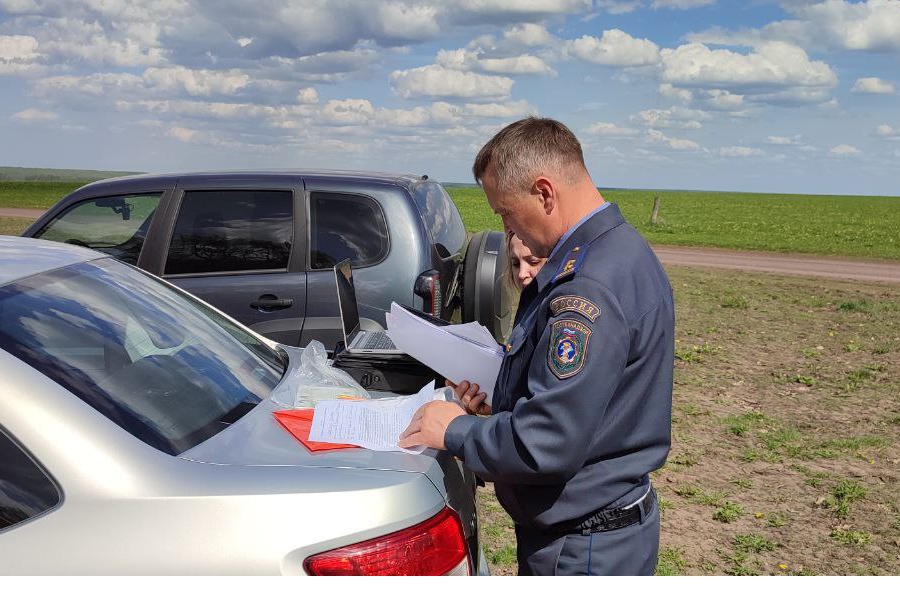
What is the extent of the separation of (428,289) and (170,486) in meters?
3.46

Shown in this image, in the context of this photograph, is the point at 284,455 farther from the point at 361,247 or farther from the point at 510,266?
the point at 361,247

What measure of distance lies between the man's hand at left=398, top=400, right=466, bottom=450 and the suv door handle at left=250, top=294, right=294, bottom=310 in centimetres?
328

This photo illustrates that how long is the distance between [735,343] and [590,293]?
829 centimetres

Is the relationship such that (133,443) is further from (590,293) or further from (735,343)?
(735,343)

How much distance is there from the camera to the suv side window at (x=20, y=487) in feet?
5.72

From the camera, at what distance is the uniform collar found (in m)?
1.92

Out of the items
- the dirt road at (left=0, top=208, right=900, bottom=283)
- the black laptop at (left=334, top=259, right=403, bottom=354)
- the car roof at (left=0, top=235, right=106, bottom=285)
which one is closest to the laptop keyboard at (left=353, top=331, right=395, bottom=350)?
the black laptop at (left=334, top=259, right=403, bottom=354)

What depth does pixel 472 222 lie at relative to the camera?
38.8 m

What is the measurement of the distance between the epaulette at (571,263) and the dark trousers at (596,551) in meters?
0.65

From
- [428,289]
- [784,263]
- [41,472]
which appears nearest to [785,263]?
[784,263]

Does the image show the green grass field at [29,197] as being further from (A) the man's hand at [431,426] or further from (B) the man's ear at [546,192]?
(B) the man's ear at [546,192]

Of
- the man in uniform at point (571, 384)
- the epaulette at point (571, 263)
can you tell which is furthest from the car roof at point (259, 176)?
the epaulette at point (571, 263)
